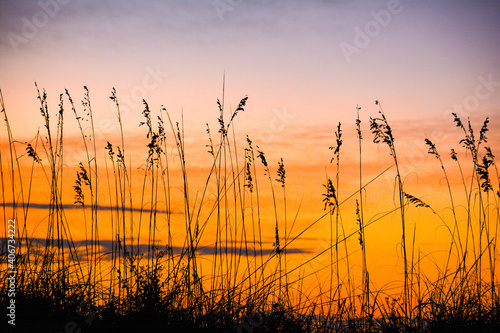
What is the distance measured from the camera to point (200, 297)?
389 cm

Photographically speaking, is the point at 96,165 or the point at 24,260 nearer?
the point at 24,260

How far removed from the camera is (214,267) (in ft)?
15.4

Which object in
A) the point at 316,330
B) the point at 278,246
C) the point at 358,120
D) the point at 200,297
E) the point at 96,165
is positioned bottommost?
the point at 316,330

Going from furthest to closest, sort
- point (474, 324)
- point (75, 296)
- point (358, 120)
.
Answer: point (358, 120), point (75, 296), point (474, 324)

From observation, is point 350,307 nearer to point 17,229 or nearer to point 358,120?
point 358,120

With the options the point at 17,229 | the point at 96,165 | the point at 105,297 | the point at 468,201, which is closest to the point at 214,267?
the point at 105,297


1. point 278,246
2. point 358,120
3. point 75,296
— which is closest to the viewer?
point 75,296

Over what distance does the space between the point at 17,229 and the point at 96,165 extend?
1.00m

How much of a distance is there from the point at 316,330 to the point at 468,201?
2287 mm

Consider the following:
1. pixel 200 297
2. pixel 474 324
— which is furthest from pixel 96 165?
pixel 474 324

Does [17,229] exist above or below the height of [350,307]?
above

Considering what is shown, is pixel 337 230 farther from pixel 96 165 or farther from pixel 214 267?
pixel 96 165

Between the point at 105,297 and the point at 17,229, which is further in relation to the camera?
the point at 17,229

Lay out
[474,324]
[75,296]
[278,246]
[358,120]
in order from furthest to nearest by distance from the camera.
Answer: [358,120], [278,246], [75,296], [474,324]
